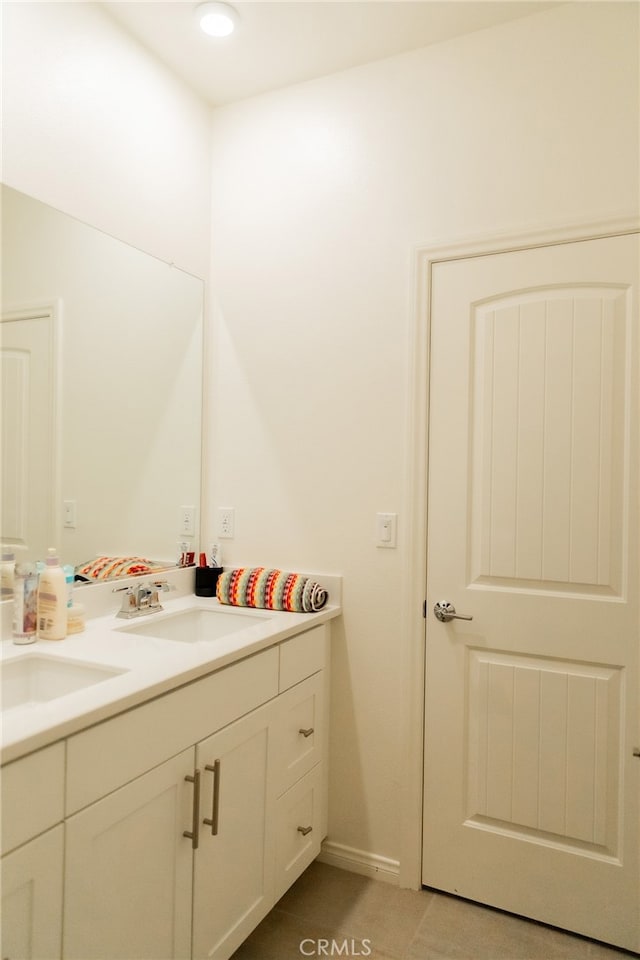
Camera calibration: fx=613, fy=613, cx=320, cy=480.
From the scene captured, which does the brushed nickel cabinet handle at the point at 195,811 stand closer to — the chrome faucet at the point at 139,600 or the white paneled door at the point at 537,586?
the chrome faucet at the point at 139,600

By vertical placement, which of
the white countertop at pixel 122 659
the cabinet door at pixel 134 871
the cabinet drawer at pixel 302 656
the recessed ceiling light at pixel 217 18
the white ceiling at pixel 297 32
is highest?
the white ceiling at pixel 297 32

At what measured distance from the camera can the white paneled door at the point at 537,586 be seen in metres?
1.74

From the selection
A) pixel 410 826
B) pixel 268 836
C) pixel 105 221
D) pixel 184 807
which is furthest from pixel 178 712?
pixel 105 221

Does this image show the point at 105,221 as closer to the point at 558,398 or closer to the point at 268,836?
the point at 558,398

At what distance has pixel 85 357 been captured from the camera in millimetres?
1871

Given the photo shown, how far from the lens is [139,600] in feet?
6.31

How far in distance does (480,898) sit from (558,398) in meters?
1.55

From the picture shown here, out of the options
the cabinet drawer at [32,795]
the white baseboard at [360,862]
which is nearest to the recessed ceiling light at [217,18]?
the cabinet drawer at [32,795]

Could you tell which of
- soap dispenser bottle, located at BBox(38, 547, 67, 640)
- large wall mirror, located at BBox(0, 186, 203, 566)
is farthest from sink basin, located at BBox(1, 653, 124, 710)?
large wall mirror, located at BBox(0, 186, 203, 566)

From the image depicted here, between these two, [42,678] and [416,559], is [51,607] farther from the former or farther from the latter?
[416,559]

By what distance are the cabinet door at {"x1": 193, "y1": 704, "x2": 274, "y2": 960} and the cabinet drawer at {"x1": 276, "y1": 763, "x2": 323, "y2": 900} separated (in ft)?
0.21

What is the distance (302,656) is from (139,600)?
0.54 m

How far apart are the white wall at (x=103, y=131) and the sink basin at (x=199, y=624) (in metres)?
1.25

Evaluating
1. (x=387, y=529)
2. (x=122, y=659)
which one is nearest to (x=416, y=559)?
(x=387, y=529)
